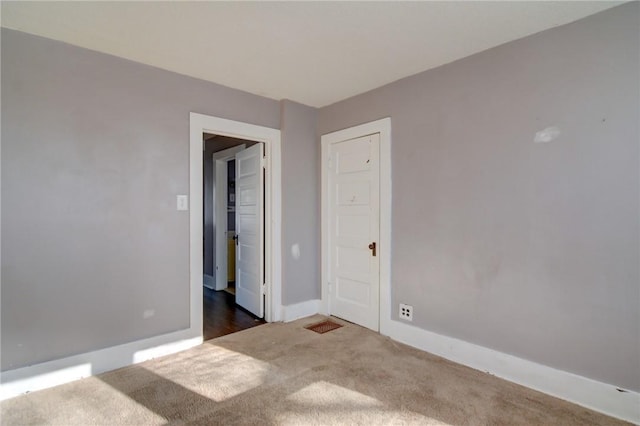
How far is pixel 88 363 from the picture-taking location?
2.31 m

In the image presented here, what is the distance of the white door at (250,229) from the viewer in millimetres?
3559

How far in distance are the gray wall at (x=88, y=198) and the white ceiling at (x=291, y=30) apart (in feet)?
0.73

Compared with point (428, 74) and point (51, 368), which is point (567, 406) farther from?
point (51, 368)

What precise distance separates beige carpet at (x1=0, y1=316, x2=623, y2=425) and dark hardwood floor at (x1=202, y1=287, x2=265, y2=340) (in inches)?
21.5

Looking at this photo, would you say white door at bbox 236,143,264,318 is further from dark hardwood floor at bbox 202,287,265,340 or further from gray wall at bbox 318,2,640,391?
gray wall at bbox 318,2,640,391

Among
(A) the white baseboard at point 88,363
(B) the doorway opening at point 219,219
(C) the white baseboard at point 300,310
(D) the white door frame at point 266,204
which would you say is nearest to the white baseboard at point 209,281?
(B) the doorway opening at point 219,219

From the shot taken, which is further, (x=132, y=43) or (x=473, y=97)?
(x=473, y=97)

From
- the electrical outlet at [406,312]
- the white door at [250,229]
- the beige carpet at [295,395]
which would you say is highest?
the white door at [250,229]

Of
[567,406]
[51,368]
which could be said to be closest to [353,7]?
[567,406]

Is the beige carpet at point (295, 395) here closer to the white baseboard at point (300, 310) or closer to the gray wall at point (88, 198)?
the gray wall at point (88, 198)

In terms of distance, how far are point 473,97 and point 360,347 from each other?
7.47 ft

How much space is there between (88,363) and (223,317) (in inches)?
58.1

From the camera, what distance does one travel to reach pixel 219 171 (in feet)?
16.5

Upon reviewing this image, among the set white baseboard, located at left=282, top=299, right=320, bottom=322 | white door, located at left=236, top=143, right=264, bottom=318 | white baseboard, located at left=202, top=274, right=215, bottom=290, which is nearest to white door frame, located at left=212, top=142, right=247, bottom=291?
white baseboard, located at left=202, top=274, right=215, bottom=290
